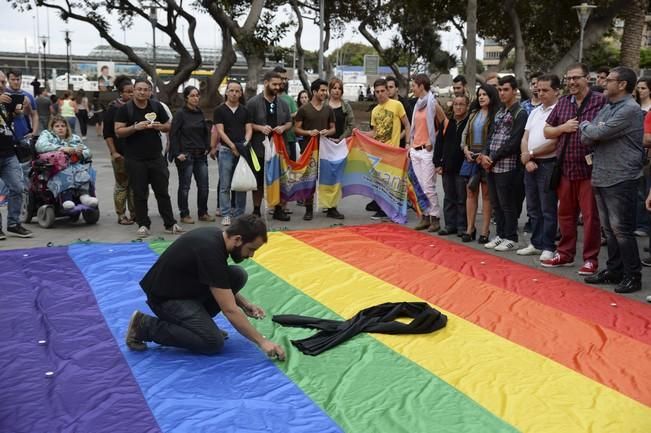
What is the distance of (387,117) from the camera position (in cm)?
938

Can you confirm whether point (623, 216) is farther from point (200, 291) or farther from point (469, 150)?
point (200, 291)

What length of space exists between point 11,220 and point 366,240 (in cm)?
423

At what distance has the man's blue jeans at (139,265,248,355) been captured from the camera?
178 inches

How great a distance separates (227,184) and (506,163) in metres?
3.63

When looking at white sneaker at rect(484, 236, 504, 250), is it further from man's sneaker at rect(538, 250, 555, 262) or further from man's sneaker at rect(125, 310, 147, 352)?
man's sneaker at rect(125, 310, 147, 352)

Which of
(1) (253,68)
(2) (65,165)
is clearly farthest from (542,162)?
(1) (253,68)

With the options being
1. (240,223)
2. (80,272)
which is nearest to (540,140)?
(240,223)

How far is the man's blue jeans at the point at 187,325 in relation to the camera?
14.8 feet

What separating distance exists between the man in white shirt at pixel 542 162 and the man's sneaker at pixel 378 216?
2577 millimetres

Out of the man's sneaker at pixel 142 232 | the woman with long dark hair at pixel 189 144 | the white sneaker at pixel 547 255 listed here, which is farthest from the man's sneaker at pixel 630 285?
the woman with long dark hair at pixel 189 144

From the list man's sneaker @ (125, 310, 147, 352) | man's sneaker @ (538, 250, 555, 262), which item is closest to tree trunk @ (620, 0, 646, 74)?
man's sneaker @ (538, 250, 555, 262)

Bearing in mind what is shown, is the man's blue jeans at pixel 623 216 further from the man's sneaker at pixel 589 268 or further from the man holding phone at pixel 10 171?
the man holding phone at pixel 10 171

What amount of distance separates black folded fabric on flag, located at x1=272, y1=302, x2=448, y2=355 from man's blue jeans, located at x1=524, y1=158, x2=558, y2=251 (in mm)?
2466

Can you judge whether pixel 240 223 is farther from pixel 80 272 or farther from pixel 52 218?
pixel 52 218
